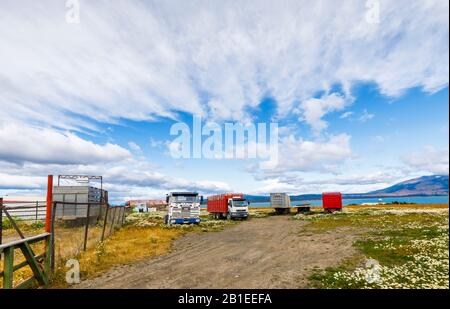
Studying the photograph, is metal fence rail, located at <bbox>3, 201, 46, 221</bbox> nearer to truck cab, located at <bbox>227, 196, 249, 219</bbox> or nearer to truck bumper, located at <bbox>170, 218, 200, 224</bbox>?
truck bumper, located at <bbox>170, 218, 200, 224</bbox>

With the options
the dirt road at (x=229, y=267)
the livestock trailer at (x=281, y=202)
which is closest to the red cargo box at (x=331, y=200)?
the livestock trailer at (x=281, y=202)

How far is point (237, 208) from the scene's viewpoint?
48.0 metres

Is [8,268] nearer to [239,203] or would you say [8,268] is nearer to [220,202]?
[239,203]

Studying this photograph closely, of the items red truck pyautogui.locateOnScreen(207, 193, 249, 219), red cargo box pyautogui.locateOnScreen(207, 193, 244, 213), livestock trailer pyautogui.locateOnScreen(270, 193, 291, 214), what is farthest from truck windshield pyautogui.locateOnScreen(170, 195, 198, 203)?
livestock trailer pyautogui.locateOnScreen(270, 193, 291, 214)

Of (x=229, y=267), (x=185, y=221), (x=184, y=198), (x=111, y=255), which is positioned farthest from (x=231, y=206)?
(x=229, y=267)

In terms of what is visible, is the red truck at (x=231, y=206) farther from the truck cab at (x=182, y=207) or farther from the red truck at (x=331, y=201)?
the red truck at (x=331, y=201)

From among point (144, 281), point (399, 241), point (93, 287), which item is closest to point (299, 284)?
point (144, 281)

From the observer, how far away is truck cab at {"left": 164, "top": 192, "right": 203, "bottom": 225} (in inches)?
1375

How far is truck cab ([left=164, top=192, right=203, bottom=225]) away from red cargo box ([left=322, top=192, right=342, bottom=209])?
34.5m

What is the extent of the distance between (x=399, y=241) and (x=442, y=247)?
340 centimetres

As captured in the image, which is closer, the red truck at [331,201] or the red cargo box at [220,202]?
the red cargo box at [220,202]

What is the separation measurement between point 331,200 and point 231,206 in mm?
24241

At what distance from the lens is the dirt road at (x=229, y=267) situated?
435 inches
